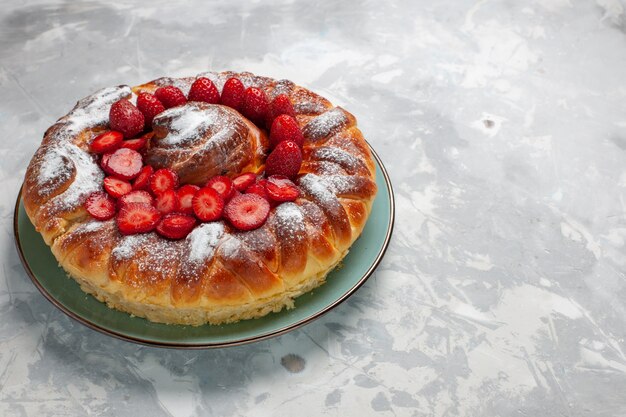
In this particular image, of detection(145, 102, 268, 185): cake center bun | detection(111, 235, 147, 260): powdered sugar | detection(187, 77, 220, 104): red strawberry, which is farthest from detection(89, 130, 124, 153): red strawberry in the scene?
detection(111, 235, 147, 260): powdered sugar

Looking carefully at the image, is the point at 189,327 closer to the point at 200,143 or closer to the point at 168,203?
the point at 168,203

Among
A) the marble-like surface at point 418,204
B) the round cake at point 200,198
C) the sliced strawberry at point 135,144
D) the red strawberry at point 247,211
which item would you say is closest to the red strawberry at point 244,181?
the round cake at point 200,198

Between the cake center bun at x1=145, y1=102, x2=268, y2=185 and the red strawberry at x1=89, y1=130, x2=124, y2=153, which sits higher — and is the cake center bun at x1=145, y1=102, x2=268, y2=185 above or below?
above

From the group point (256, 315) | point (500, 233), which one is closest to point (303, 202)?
point (256, 315)

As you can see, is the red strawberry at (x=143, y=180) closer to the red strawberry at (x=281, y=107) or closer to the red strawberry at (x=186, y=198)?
the red strawberry at (x=186, y=198)

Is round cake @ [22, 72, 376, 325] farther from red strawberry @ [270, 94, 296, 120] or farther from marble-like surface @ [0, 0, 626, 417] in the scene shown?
marble-like surface @ [0, 0, 626, 417]

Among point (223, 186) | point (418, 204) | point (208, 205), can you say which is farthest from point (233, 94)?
point (418, 204)
